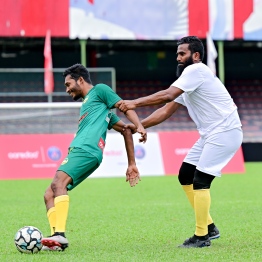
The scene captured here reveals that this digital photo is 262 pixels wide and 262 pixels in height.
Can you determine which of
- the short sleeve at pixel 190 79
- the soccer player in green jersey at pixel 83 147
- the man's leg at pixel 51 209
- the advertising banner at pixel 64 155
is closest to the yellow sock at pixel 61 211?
the soccer player in green jersey at pixel 83 147

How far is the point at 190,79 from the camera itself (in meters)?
7.53

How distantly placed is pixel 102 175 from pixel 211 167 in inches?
466

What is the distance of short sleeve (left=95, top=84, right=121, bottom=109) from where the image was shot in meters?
7.63

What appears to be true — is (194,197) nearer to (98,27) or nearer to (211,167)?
(211,167)

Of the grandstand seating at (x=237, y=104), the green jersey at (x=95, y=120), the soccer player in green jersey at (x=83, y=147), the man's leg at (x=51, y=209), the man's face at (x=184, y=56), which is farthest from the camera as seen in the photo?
the grandstand seating at (x=237, y=104)

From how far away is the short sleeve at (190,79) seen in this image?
24.6 ft

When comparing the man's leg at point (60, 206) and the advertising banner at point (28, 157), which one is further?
the advertising banner at point (28, 157)

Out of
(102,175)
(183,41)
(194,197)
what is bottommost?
(102,175)

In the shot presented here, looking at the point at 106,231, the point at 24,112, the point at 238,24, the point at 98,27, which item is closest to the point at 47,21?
the point at 98,27

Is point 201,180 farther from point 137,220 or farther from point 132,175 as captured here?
point 137,220

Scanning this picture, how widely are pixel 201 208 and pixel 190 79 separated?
1.40 metres

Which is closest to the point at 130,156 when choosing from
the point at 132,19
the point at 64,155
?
the point at 64,155

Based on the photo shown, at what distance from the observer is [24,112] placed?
23.0 metres

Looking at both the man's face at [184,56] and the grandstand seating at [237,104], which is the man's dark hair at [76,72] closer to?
the man's face at [184,56]
